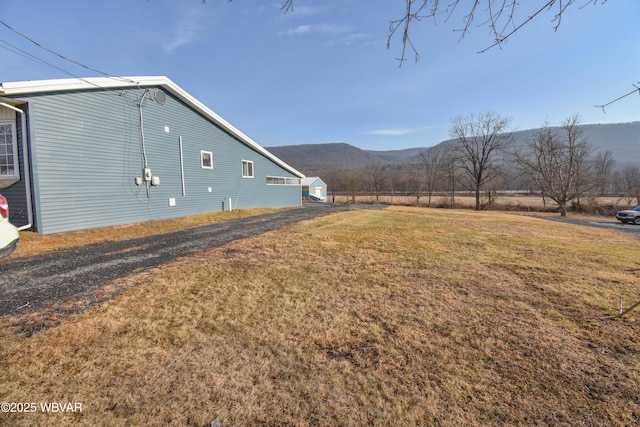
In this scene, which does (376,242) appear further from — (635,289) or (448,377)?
(448,377)

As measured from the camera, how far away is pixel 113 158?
32.6 ft

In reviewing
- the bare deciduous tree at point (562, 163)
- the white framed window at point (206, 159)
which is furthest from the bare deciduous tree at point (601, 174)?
the white framed window at point (206, 159)

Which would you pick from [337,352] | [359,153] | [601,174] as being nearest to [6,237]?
[337,352]

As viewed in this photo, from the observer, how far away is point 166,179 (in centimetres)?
1195

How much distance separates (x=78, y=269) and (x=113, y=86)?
8.30m

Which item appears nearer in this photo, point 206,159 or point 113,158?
point 113,158

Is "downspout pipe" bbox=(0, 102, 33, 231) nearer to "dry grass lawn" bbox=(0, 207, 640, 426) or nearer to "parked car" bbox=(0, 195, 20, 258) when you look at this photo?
"dry grass lawn" bbox=(0, 207, 640, 426)

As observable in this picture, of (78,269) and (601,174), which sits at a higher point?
(601,174)

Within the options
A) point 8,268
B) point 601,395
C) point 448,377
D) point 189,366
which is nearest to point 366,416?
point 448,377

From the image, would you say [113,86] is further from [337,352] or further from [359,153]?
[359,153]

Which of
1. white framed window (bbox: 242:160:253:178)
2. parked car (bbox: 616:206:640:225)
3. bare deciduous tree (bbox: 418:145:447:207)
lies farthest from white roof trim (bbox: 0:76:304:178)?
bare deciduous tree (bbox: 418:145:447:207)

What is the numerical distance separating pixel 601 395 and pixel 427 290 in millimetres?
2153

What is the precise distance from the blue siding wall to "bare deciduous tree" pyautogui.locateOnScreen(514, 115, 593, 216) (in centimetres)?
3574

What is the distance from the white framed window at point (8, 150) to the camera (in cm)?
793
